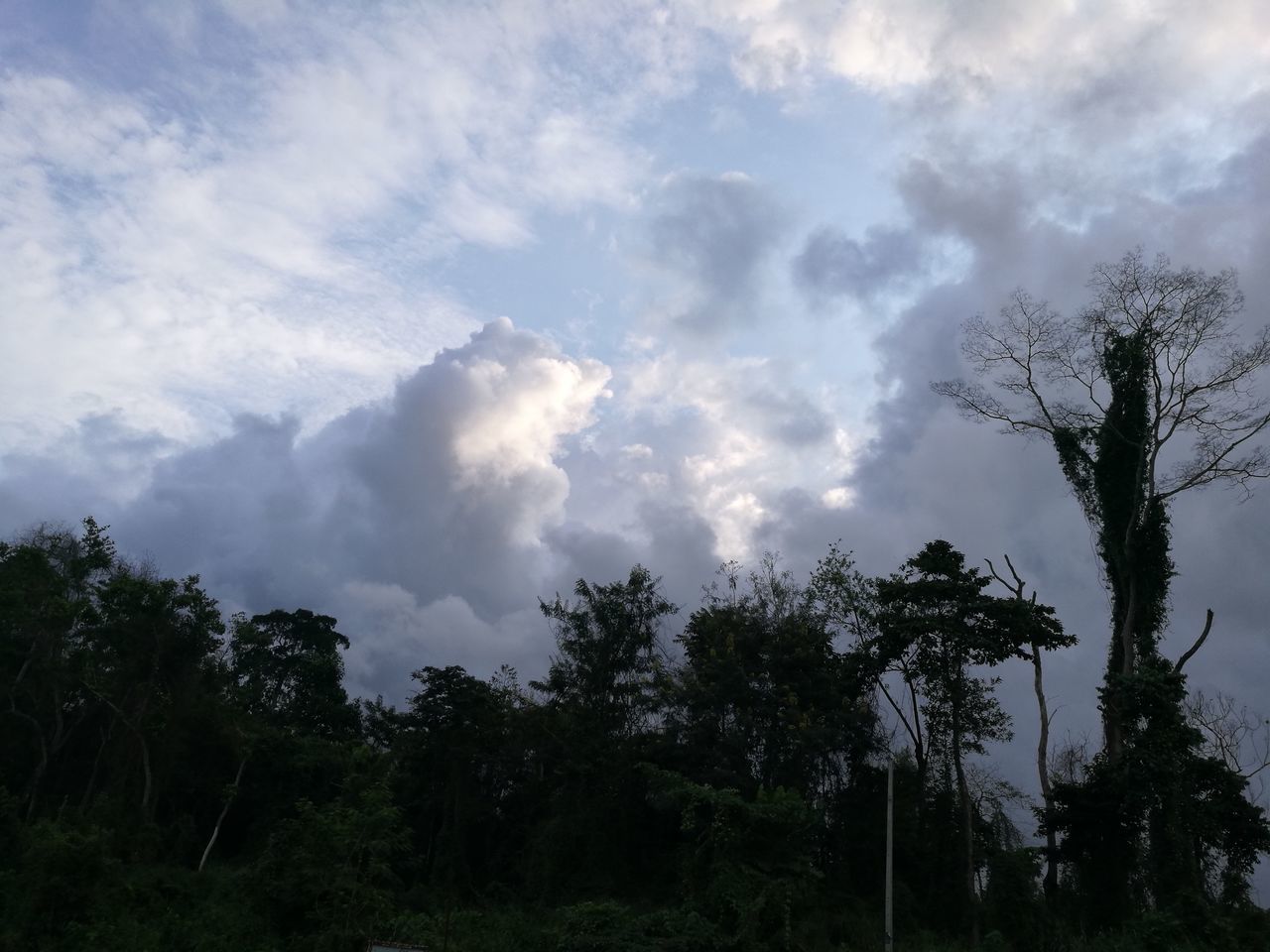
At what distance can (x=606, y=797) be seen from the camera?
34.6m

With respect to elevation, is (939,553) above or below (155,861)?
above

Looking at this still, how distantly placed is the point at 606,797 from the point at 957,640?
13.3 metres

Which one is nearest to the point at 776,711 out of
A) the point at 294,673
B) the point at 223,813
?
the point at 223,813

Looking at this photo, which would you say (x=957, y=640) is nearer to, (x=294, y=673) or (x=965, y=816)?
(x=965, y=816)

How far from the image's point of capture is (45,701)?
39.0 meters

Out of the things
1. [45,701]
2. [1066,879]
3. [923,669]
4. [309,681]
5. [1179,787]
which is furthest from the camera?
[309,681]

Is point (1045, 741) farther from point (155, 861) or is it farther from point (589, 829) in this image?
point (155, 861)

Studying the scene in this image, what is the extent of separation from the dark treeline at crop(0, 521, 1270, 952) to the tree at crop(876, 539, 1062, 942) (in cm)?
9

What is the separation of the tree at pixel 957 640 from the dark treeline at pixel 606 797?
88 millimetres

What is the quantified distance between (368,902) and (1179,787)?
21346 mm

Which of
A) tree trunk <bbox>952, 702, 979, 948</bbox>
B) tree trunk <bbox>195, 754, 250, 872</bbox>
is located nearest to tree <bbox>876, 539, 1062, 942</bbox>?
tree trunk <bbox>952, 702, 979, 948</bbox>

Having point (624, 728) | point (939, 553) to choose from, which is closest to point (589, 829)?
point (624, 728)

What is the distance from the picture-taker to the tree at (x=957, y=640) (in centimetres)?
3156

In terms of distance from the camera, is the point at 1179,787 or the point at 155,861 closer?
the point at 1179,787
